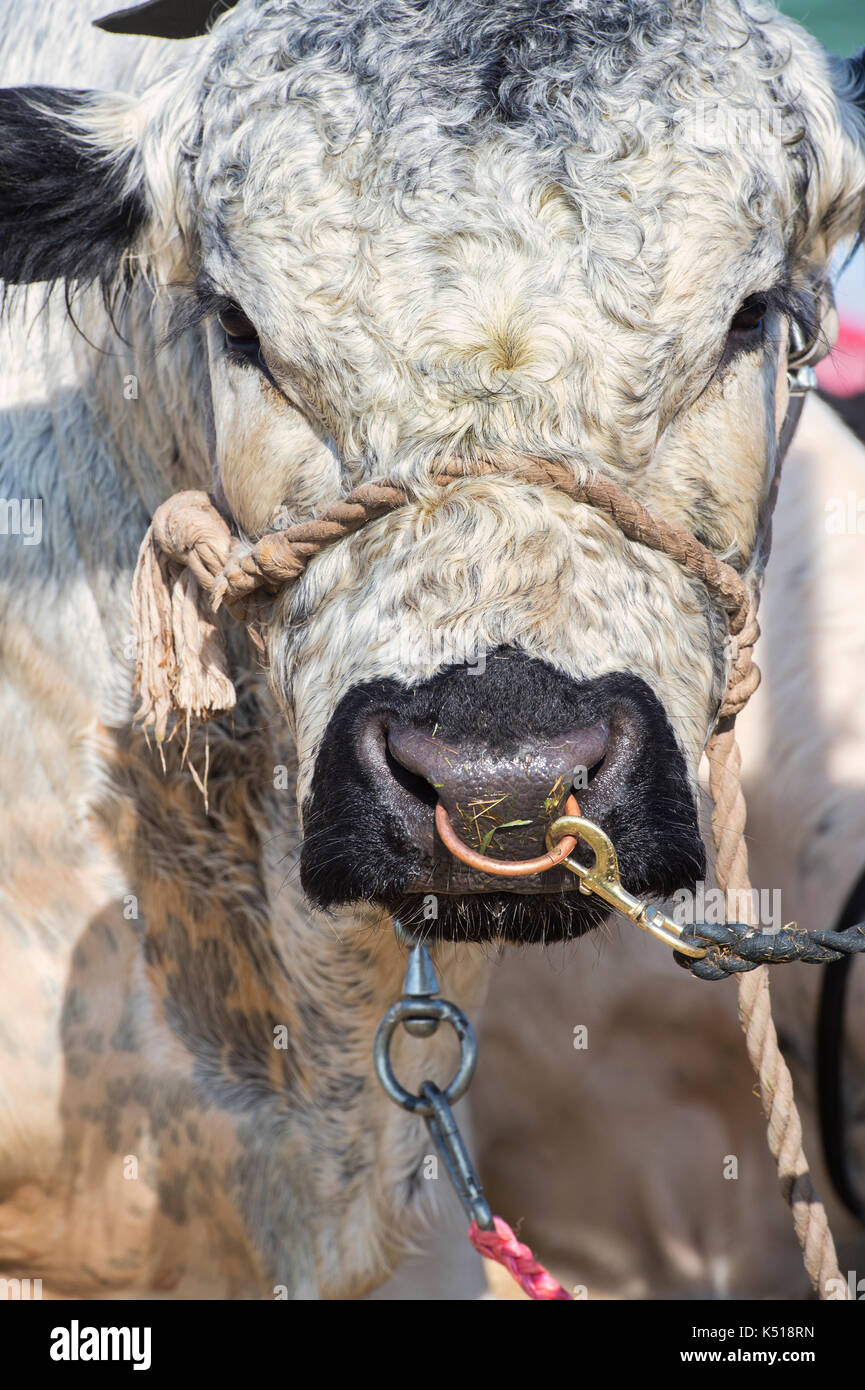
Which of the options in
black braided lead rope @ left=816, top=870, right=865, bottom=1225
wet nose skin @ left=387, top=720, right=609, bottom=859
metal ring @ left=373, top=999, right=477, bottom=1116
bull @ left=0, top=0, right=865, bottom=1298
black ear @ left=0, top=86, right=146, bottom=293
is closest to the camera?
wet nose skin @ left=387, top=720, right=609, bottom=859

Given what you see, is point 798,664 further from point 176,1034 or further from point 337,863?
point 337,863

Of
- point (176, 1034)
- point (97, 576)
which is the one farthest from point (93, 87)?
point (176, 1034)

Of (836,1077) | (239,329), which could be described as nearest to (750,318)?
(239,329)

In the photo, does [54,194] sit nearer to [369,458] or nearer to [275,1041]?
[369,458]

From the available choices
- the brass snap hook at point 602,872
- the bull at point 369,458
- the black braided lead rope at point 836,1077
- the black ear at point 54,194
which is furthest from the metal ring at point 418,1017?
the black ear at point 54,194

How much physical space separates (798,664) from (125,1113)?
2569 mm

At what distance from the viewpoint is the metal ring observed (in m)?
2.85

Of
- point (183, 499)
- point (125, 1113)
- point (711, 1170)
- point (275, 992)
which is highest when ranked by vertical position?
point (183, 499)

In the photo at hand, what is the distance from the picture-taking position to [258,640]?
2408 millimetres

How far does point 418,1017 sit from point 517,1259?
0.51m

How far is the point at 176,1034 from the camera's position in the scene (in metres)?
3.13

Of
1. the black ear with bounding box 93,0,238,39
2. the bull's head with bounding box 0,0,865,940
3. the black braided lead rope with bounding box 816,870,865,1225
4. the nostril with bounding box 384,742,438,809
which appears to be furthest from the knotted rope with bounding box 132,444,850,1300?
the black braided lead rope with bounding box 816,870,865,1225

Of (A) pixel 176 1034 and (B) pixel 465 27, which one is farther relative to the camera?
(A) pixel 176 1034

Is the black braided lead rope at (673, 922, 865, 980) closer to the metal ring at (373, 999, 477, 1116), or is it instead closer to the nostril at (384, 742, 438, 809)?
the nostril at (384, 742, 438, 809)
